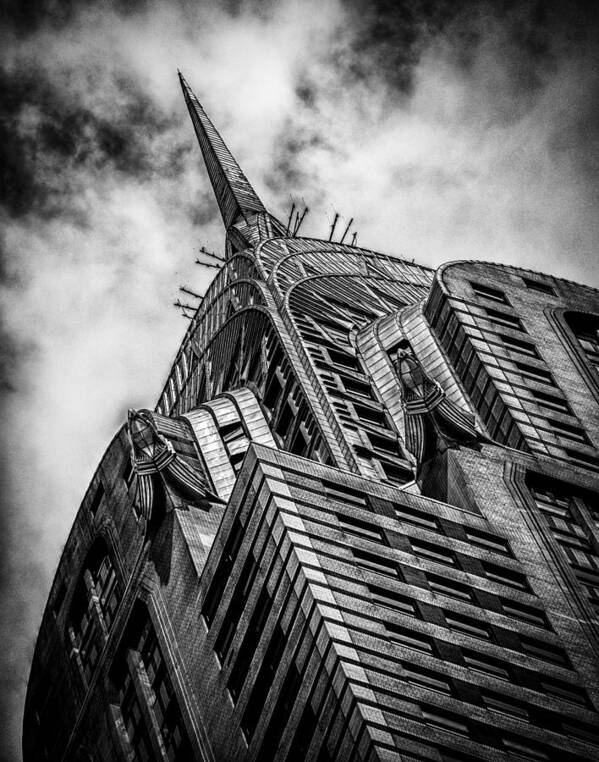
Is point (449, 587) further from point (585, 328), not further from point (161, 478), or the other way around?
point (585, 328)

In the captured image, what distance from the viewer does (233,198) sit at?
553 ft

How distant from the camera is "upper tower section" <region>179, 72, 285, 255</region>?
505 feet

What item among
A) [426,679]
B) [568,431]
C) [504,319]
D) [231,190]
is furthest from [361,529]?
[231,190]

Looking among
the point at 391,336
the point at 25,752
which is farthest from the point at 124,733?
the point at 391,336

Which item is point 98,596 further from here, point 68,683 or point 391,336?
point 391,336

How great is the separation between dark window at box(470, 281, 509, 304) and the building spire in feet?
168

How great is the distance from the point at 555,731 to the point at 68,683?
4865 centimetres

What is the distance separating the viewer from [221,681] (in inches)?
2766

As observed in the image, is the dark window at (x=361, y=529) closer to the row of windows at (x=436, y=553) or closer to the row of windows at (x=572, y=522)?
the row of windows at (x=436, y=553)

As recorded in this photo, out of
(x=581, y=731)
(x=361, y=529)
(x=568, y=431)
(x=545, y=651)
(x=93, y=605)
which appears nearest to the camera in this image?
(x=581, y=731)

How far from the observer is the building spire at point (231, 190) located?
158 m

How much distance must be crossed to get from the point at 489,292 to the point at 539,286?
5.96m

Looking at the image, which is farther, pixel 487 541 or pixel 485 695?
pixel 487 541

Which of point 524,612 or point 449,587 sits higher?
point 449,587
